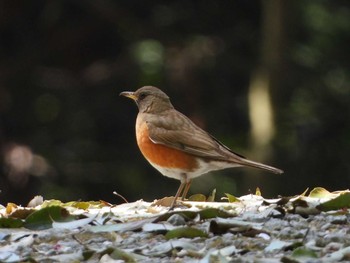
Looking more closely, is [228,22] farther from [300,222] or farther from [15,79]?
[300,222]

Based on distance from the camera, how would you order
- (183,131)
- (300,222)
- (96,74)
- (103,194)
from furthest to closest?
(96,74), (103,194), (183,131), (300,222)

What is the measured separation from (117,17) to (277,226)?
1169 centimetres

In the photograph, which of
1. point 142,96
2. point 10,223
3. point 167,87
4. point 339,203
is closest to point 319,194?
point 339,203

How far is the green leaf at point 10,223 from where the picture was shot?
590cm

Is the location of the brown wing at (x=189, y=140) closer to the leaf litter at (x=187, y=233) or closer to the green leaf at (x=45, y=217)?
the leaf litter at (x=187, y=233)

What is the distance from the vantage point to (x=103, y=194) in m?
15.9

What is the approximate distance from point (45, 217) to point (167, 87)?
34.8ft

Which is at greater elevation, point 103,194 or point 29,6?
point 29,6

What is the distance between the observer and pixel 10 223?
5.91 m

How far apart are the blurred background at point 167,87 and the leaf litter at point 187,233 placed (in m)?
9.42

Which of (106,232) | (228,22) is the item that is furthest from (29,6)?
(106,232)

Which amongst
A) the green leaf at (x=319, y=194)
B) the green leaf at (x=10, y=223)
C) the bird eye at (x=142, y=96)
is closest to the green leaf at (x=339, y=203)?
the green leaf at (x=319, y=194)

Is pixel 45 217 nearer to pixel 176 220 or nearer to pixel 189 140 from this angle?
pixel 176 220

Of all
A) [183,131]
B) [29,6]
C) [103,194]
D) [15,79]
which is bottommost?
[183,131]
